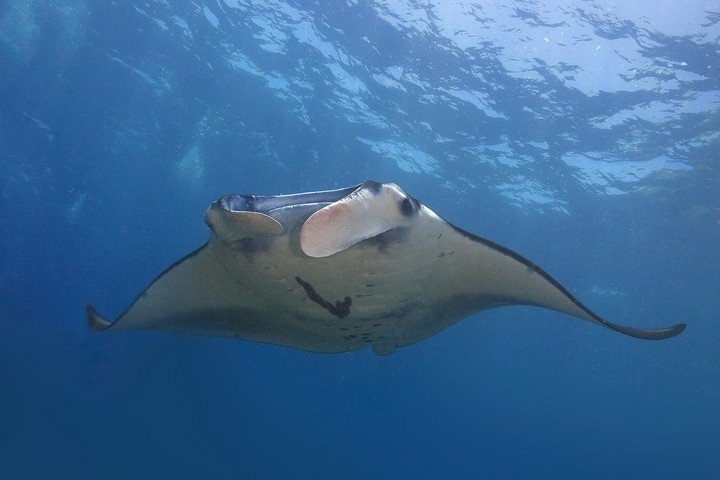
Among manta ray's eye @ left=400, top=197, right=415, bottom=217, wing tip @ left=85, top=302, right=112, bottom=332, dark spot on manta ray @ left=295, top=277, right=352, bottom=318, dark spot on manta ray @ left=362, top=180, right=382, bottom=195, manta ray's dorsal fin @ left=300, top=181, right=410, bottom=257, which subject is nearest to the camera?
manta ray's dorsal fin @ left=300, top=181, right=410, bottom=257

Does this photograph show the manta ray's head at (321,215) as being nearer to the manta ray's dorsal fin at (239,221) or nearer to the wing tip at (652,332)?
the manta ray's dorsal fin at (239,221)

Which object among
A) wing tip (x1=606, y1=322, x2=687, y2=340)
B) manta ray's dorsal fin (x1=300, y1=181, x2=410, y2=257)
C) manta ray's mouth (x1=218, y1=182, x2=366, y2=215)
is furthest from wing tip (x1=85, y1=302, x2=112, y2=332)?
wing tip (x1=606, y1=322, x2=687, y2=340)

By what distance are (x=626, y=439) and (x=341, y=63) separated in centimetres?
7139

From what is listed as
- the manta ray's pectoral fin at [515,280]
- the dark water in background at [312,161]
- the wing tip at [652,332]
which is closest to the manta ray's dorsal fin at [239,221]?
the manta ray's pectoral fin at [515,280]

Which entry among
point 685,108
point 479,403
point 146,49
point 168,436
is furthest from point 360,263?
point 479,403

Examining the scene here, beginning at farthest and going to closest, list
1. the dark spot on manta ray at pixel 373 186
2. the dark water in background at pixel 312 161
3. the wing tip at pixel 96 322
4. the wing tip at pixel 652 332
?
1. the dark water in background at pixel 312 161
2. the wing tip at pixel 96 322
3. the wing tip at pixel 652 332
4. the dark spot on manta ray at pixel 373 186

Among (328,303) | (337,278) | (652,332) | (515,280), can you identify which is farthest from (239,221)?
(652,332)

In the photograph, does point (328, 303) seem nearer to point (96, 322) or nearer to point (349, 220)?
point (349, 220)

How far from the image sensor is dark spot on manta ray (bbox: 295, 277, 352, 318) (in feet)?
11.0

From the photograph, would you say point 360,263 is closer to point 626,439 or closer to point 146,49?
point 146,49

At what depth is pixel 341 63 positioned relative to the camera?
15.4 m

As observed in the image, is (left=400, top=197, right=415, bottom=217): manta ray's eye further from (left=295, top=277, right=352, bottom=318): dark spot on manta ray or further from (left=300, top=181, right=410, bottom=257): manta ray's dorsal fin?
(left=295, top=277, right=352, bottom=318): dark spot on manta ray

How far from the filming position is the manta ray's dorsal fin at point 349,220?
2180 millimetres

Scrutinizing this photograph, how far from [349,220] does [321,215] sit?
159mm
